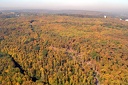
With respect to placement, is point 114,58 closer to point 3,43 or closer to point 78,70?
point 78,70

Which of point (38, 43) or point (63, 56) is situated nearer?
point (63, 56)

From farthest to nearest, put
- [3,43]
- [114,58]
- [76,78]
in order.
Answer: [3,43] → [114,58] → [76,78]

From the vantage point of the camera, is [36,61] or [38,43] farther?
[38,43]

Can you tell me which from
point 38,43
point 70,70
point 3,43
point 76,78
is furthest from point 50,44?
point 76,78

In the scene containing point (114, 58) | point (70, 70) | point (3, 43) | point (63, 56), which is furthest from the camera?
point (3, 43)

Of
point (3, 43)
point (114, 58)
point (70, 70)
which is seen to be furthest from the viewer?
point (3, 43)

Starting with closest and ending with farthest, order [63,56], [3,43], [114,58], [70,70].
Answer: [70,70], [114,58], [63,56], [3,43]

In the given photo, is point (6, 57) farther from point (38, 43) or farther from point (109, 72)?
point (109, 72)

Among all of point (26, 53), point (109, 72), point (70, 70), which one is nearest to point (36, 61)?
point (26, 53)
